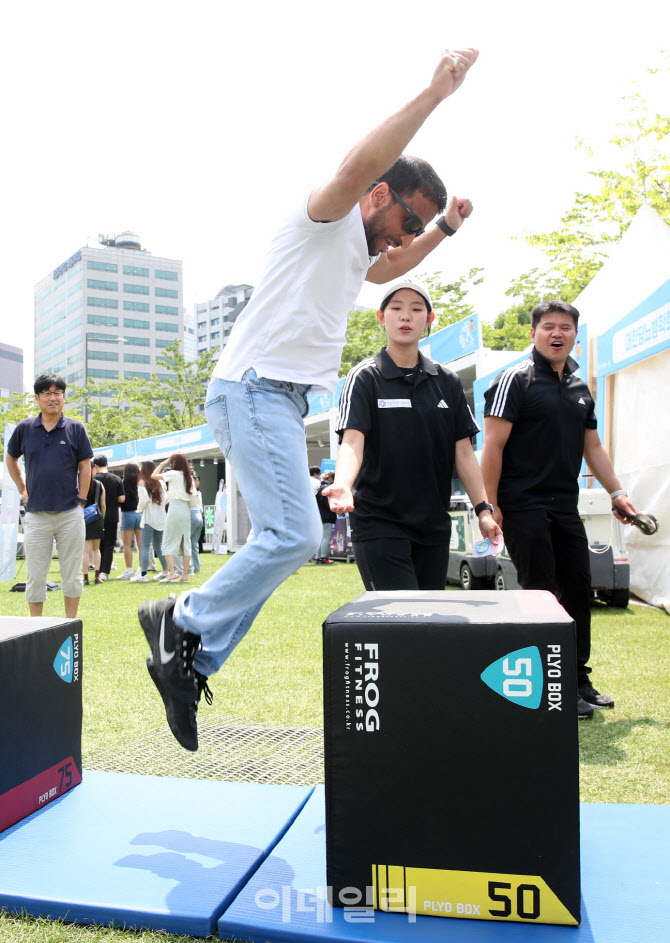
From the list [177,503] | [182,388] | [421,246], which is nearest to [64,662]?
[421,246]

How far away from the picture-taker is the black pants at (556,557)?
392 cm

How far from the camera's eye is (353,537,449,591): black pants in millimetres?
3180

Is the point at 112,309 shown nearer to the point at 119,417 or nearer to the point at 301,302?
the point at 119,417

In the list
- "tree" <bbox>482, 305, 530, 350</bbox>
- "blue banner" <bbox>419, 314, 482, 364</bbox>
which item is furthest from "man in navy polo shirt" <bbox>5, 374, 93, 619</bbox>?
"tree" <bbox>482, 305, 530, 350</bbox>

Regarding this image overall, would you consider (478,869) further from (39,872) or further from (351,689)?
(39,872)

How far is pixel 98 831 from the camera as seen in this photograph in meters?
2.31

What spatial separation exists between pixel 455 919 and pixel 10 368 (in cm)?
16124

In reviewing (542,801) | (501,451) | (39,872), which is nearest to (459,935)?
(542,801)

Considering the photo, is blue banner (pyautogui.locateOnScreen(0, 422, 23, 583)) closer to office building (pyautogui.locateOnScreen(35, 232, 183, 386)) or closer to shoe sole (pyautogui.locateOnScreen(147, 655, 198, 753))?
shoe sole (pyautogui.locateOnScreen(147, 655, 198, 753))

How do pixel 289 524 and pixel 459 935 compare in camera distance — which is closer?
pixel 459 935

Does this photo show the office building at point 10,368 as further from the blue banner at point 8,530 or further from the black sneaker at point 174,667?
the black sneaker at point 174,667

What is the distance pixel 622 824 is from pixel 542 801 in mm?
817

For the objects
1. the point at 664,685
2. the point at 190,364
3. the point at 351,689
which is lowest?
the point at 664,685

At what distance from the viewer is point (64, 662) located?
272cm
